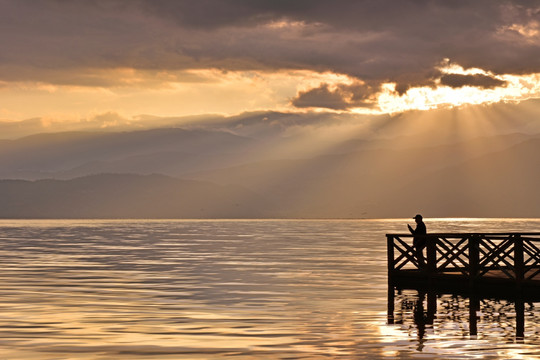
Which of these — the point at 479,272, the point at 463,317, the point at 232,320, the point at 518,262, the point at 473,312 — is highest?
the point at 518,262

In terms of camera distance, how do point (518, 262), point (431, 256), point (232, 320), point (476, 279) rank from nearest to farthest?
point (232, 320) < point (518, 262) < point (476, 279) < point (431, 256)

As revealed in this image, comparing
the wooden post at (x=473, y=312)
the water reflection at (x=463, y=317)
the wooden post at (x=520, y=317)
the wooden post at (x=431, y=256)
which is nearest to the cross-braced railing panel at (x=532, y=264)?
the water reflection at (x=463, y=317)

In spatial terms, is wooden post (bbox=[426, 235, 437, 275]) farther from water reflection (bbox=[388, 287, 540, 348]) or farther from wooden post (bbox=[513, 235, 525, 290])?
wooden post (bbox=[513, 235, 525, 290])

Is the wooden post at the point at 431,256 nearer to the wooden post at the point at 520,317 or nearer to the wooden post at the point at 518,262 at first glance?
the wooden post at the point at 518,262

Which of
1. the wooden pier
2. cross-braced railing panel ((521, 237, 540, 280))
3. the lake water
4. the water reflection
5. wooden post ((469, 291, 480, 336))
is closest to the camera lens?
the lake water

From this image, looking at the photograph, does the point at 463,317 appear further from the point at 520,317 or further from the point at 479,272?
the point at 479,272

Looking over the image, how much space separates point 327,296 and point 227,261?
29484mm

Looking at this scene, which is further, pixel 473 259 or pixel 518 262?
pixel 473 259

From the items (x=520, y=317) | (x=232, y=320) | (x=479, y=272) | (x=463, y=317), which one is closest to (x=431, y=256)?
(x=479, y=272)

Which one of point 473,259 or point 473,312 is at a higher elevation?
point 473,259

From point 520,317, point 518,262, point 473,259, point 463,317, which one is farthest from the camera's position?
point 473,259

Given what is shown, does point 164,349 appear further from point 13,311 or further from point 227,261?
point 227,261

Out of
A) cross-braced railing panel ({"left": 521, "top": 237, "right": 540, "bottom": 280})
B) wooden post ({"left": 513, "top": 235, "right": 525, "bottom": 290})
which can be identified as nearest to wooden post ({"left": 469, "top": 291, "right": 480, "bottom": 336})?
wooden post ({"left": 513, "top": 235, "right": 525, "bottom": 290})

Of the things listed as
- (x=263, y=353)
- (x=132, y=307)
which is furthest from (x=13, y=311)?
(x=263, y=353)
